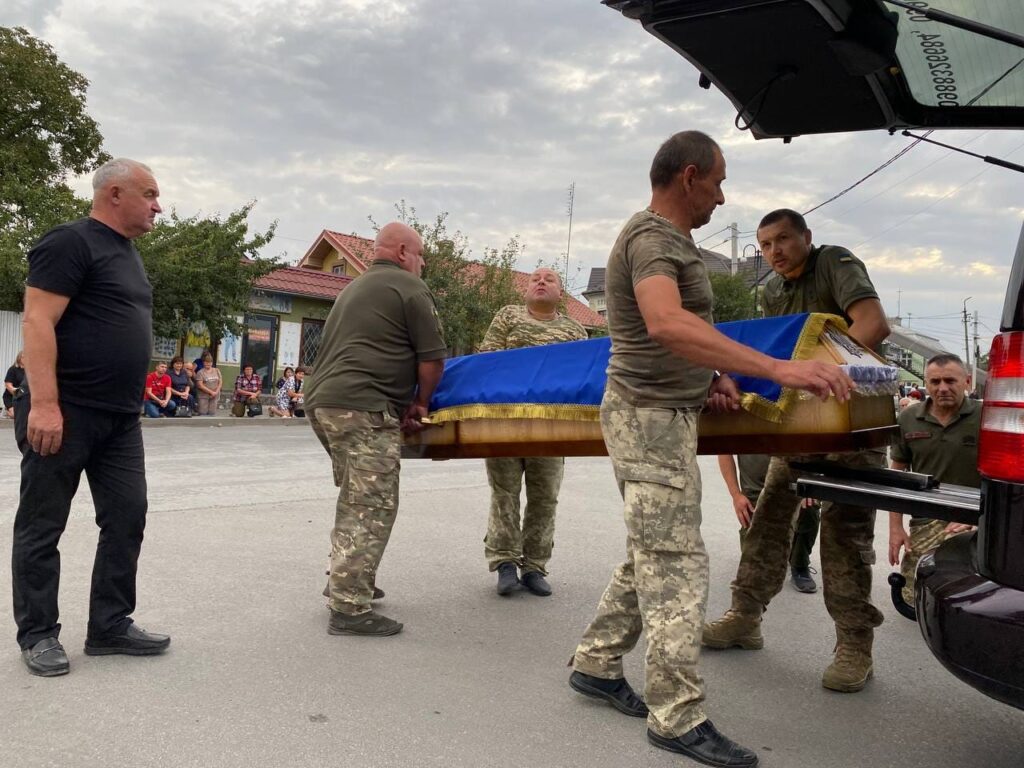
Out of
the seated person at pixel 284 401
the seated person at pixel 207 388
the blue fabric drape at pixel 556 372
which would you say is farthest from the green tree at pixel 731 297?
the blue fabric drape at pixel 556 372

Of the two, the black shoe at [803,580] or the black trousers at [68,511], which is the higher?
the black trousers at [68,511]

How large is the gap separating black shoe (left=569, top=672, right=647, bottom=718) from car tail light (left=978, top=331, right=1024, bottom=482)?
5.38ft

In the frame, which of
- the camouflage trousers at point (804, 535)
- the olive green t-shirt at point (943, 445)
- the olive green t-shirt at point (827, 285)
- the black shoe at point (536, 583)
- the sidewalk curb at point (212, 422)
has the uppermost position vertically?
the olive green t-shirt at point (827, 285)

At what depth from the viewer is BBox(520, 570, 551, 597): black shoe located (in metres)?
5.17

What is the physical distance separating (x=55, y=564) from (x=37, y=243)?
51.1 inches

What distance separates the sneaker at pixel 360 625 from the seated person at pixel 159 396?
48.5 feet

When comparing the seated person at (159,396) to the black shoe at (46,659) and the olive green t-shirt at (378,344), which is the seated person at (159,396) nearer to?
the olive green t-shirt at (378,344)

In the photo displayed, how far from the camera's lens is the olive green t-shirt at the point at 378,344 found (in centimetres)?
429

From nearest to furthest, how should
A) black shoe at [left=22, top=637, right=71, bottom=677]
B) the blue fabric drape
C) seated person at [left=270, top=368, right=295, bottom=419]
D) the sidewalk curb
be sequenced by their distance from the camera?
the blue fabric drape < black shoe at [left=22, top=637, right=71, bottom=677] < the sidewalk curb < seated person at [left=270, top=368, right=295, bottom=419]

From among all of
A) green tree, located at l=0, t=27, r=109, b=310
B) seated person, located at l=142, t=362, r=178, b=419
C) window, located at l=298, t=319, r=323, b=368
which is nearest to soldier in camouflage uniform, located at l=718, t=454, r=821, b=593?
seated person, located at l=142, t=362, r=178, b=419

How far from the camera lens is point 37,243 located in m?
3.53

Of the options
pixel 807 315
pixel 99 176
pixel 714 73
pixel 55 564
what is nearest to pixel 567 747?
pixel 807 315

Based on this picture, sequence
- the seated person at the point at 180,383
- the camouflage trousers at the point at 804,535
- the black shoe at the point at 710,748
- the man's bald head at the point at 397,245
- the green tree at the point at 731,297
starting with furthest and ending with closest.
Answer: the green tree at the point at 731,297 → the seated person at the point at 180,383 → the camouflage trousers at the point at 804,535 → the man's bald head at the point at 397,245 → the black shoe at the point at 710,748

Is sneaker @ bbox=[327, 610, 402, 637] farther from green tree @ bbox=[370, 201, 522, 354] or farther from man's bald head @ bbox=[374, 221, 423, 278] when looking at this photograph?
green tree @ bbox=[370, 201, 522, 354]
